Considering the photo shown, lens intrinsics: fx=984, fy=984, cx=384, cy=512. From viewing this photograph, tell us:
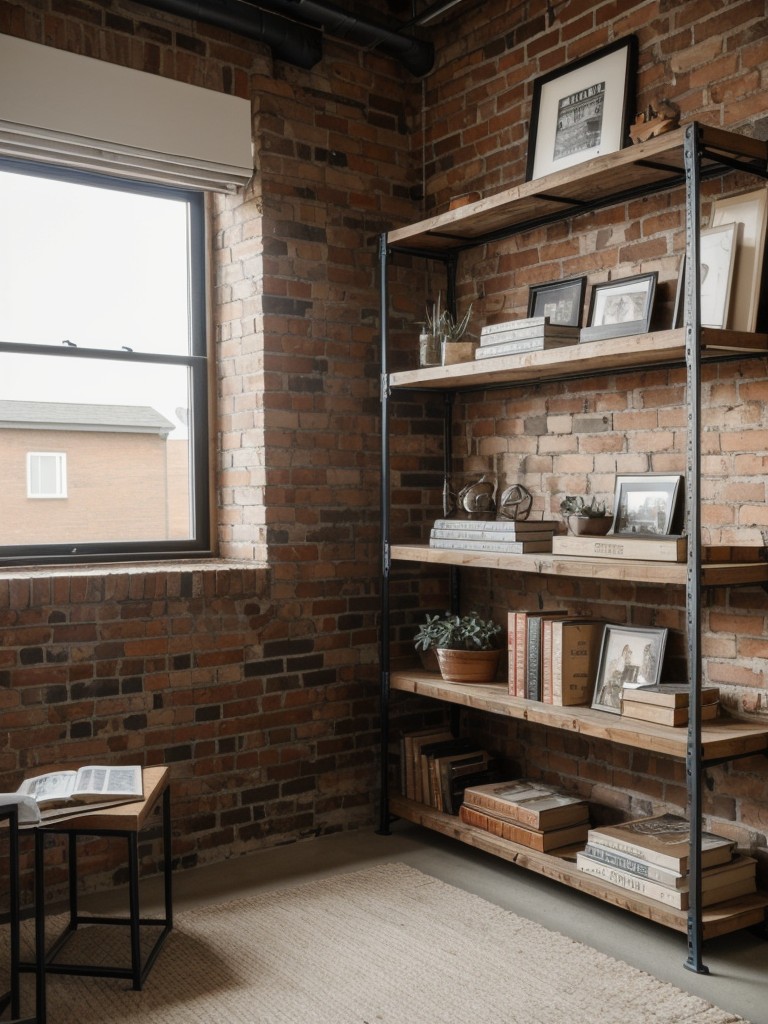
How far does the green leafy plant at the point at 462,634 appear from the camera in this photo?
3.61 meters

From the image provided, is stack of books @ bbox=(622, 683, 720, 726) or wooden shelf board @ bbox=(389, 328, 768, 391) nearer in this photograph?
wooden shelf board @ bbox=(389, 328, 768, 391)

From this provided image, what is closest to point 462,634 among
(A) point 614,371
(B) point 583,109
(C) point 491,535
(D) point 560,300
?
(C) point 491,535

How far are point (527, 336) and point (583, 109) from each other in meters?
0.88

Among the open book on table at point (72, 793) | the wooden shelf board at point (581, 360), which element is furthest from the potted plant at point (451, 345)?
the open book on table at point (72, 793)

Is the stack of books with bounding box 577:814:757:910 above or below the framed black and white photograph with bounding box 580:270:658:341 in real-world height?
below

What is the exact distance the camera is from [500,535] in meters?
3.32

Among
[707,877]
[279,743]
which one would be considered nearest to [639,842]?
[707,877]

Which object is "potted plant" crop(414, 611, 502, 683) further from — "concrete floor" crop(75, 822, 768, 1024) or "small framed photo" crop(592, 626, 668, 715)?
"concrete floor" crop(75, 822, 768, 1024)

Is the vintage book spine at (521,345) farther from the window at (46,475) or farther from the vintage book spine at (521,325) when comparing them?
the window at (46,475)

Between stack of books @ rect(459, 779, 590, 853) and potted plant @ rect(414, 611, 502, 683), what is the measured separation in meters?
0.40

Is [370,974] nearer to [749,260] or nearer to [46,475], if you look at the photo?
[46,475]

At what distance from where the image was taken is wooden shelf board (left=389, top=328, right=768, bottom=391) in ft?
8.86

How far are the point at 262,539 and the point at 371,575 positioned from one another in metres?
0.52

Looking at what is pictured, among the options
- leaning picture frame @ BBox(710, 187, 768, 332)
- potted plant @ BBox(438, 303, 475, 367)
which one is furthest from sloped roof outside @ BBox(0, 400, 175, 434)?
leaning picture frame @ BBox(710, 187, 768, 332)
